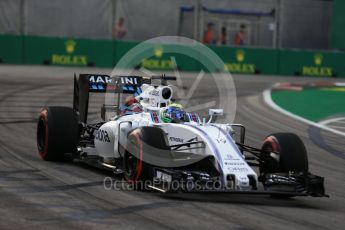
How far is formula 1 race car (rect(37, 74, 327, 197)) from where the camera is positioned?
9.70 metres

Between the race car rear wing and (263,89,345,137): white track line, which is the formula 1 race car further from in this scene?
(263,89,345,137): white track line

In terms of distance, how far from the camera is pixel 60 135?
1226 centimetres

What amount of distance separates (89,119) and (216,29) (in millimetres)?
20506

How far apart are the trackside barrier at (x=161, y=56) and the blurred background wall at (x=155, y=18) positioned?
1.07m

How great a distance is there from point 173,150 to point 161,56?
23.1m

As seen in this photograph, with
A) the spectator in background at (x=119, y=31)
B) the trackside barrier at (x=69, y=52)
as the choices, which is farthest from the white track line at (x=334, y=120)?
the spectator in background at (x=119, y=31)

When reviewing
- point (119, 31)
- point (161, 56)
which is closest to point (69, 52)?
point (119, 31)

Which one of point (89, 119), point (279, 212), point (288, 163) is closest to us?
point (279, 212)

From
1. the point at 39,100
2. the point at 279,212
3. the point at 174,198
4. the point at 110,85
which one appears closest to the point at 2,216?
the point at 174,198

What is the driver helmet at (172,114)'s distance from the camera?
35.9 ft

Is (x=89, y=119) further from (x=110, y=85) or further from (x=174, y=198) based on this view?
(x=174, y=198)

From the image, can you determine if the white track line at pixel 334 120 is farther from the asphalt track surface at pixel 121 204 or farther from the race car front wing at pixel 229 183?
the race car front wing at pixel 229 183

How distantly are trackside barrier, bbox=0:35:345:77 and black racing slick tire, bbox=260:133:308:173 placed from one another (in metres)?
18.6

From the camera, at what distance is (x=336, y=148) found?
51.8 feet
